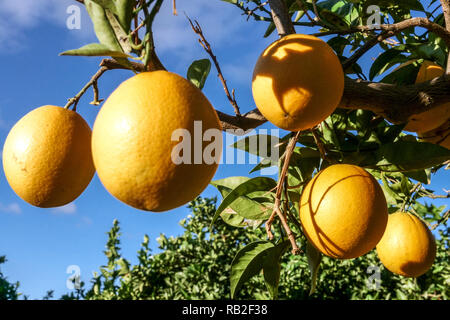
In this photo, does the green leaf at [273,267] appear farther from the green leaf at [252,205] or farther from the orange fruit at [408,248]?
the orange fruit at [408,248]

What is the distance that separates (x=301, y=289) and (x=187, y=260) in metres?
1.00

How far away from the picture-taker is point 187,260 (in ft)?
10.6

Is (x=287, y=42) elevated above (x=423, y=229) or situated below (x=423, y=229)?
above

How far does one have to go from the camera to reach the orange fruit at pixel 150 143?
0.52 m

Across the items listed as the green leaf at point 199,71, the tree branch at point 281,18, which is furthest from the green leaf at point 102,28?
the tree branch at point 281,18


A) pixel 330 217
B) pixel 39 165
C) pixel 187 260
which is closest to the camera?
pixel 39 165

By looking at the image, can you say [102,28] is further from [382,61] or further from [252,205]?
[382,61]

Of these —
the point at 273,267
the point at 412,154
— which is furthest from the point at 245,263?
the point at 412,154

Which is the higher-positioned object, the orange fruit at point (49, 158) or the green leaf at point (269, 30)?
the green leaf at point (269, 30)

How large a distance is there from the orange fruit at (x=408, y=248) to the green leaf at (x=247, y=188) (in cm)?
59

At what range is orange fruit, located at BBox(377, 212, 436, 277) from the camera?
126cm

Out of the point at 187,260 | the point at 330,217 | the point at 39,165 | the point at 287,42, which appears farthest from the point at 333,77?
the point at 187,260

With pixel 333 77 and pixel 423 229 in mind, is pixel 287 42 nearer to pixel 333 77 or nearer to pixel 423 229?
pixel 333 77

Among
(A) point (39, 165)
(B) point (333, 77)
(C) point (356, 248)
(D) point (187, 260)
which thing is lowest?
(C) point (356, 248)
